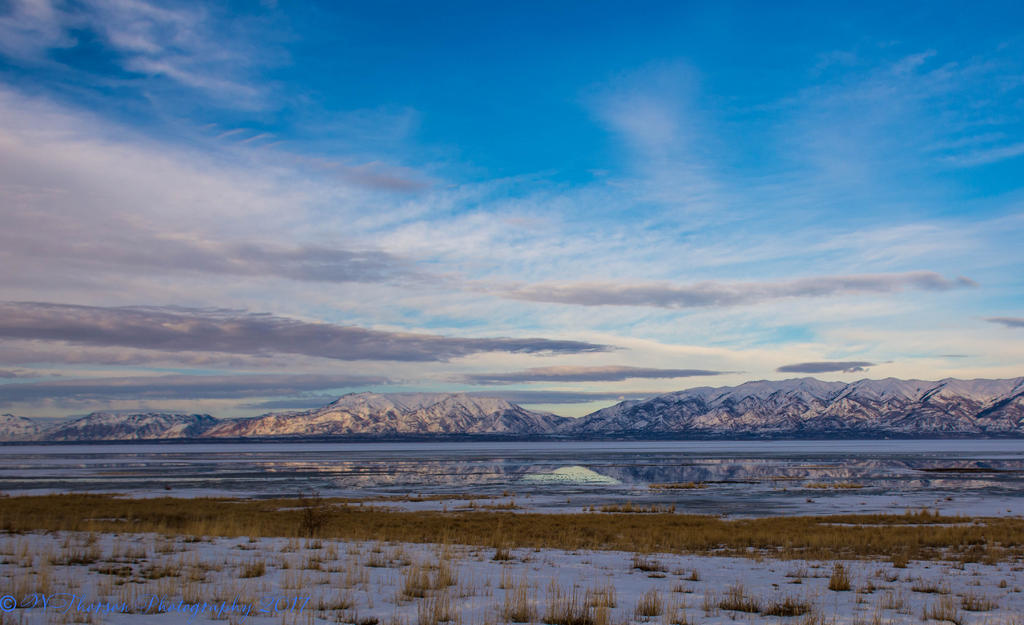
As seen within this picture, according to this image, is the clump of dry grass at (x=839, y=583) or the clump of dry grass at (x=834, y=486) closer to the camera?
the clump of dry grass at (x=839, y=583)

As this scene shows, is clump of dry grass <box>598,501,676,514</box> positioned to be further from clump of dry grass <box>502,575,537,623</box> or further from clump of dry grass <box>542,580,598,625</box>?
clump of dry grass <box>542,580,598,625</box>

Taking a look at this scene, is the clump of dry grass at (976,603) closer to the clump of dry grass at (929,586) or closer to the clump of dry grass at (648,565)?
the clump of dry grass at (929,586)

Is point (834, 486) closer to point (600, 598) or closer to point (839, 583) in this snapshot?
point (839, 583)

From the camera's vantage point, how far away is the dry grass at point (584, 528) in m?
21.5

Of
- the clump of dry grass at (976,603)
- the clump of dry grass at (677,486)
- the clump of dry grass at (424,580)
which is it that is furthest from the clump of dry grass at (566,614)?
the clump of dry grass at (677,486)

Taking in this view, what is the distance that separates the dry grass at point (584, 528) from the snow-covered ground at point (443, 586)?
267 centimetres

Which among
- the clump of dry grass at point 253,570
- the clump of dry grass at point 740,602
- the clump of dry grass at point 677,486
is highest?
the clump of dry grass at point 740,602

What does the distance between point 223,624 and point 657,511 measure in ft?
98.8

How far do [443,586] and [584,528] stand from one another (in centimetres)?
1634

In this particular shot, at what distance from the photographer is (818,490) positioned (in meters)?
48.6

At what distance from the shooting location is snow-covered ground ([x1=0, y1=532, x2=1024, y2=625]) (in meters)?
9.55

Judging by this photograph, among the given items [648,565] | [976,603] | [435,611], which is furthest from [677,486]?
[435,611]

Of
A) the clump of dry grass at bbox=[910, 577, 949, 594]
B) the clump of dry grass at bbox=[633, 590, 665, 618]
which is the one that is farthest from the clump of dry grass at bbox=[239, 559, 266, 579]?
the clump of dry grass at bbox=[910, 577, 949, 594]

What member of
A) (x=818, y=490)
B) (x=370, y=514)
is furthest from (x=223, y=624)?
(x=818, y=490)
